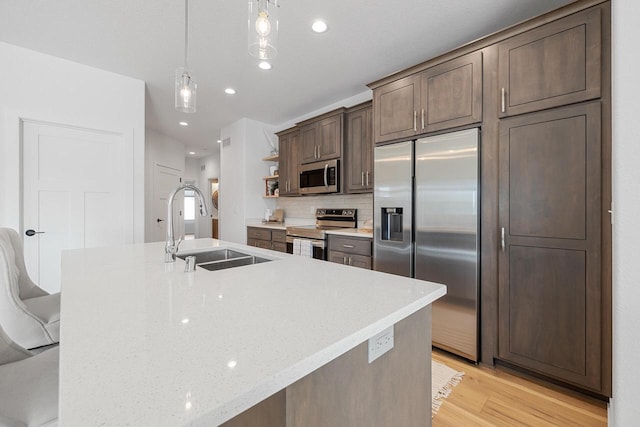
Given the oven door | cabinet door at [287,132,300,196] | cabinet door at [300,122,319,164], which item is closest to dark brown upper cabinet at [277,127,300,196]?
cabinet door at [287,132,300,196]

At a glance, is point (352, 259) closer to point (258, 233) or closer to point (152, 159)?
point (258, 233)

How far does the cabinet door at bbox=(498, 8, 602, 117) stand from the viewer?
5.47 ft

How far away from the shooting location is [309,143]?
396 centimetres

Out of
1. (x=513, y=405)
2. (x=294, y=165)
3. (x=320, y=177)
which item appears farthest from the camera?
(x=294, y=165)

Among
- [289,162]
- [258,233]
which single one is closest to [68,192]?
[258,233]

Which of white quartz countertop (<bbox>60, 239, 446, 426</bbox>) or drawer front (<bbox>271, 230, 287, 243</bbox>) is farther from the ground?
white quartz countertop (<bbox>60, 239, 446, 426</bbox>)

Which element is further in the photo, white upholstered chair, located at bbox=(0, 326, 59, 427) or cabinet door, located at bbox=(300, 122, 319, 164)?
cabinet door, located at bbox=(300, 122, 319, 164)

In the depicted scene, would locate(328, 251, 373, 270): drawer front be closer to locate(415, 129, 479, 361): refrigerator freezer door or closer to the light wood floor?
locate(415, 129, 479, 361): refrigerator freezer door

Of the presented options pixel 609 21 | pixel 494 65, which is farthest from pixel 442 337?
pixel 609 21

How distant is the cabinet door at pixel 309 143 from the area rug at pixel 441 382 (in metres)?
2.75

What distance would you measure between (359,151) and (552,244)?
2.09 metres

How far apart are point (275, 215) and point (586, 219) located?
3.97 meters

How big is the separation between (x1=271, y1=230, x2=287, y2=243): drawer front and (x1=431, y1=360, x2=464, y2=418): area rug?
7.57ft

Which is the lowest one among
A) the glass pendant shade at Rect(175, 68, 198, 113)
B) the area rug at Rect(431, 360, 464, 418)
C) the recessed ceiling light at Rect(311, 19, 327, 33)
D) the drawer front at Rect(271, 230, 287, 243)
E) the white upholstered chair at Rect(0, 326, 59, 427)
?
the area rug at Rect(431, 360, 464, 418)
